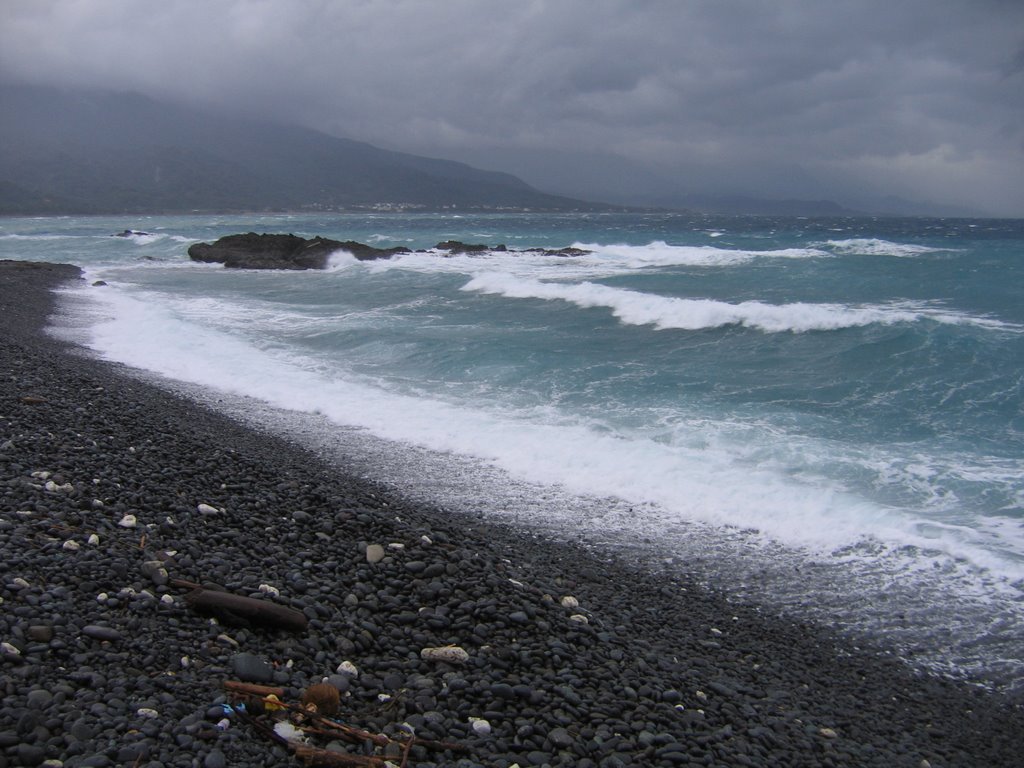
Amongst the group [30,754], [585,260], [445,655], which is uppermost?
[585,260]

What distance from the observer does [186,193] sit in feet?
552

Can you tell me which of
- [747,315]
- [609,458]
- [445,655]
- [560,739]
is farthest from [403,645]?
[747,315]

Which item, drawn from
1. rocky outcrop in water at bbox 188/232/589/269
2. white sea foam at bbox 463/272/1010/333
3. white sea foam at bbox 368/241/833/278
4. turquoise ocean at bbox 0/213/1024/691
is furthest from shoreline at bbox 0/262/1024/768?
rocky outcrop in water at bbox 188/232/589/269

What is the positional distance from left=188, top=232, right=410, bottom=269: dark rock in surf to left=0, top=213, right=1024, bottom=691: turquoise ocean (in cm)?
1207

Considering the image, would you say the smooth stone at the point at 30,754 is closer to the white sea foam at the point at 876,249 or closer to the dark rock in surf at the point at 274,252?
the dark rock in surf at the point at 274,252

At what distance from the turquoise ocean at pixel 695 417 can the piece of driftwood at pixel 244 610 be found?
10.5 ft

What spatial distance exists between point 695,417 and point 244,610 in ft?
27.5

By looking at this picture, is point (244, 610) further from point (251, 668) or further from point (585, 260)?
point (585, 260)

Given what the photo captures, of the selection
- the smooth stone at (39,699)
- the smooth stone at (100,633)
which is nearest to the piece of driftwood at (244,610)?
the smooth stone at (100,633)

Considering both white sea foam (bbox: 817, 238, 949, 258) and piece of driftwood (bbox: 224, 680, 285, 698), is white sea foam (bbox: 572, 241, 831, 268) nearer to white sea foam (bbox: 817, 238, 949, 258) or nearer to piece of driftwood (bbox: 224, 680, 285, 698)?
white sea foam (bbox: 817, 238, 949, 258)

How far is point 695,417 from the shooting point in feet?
37.6

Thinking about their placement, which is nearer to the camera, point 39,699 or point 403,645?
point 39,699

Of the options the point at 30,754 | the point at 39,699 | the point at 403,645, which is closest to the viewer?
the point at 30,754

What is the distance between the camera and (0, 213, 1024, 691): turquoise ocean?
22.1ft
